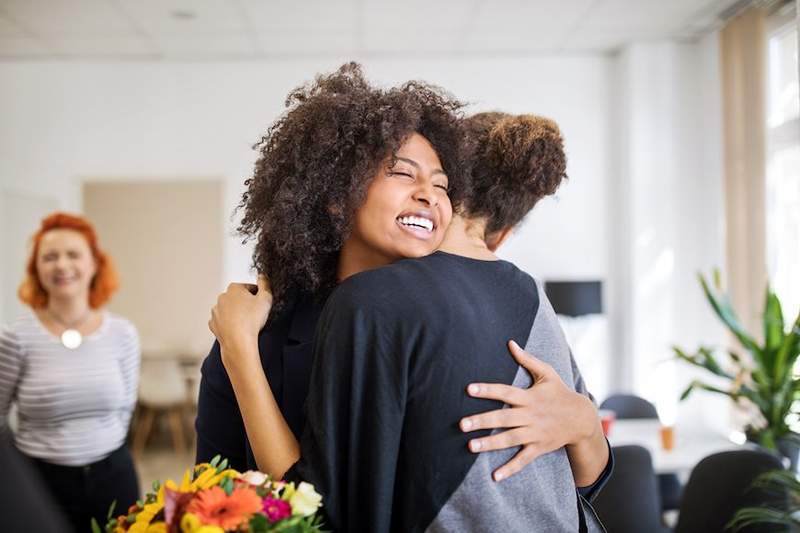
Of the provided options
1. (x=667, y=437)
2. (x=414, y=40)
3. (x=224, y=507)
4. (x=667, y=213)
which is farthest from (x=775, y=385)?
(x=414, y=40)

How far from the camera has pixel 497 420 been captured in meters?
1.15

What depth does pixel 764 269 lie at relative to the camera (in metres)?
5.13

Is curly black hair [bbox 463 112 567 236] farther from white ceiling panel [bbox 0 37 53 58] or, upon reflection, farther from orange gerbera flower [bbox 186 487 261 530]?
white ceiling panel [bbox 0 37 53 58]

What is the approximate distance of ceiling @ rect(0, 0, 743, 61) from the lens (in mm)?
5172

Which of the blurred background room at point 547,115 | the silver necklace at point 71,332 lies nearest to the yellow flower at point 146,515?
the silver necklace at point 71,332

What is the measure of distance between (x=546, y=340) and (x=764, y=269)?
446 centimetres

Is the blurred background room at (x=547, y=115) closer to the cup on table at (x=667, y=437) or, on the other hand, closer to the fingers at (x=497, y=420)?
the cup on table at (x=667, y=437)

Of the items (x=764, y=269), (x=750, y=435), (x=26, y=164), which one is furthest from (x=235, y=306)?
(x=26, y=164)

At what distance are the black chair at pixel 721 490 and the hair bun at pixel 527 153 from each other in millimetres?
1474

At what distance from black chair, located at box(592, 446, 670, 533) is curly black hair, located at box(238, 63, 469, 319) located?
1768 millimetres

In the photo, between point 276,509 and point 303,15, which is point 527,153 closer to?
point 276,509

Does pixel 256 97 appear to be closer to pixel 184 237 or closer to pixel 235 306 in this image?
pixel 184 237

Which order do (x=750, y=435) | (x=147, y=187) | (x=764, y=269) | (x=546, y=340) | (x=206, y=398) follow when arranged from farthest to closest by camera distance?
(x=147, y=187), (x=764, y=269), (x=750, y=435), (x=206, y=398), (x=546, y=340)

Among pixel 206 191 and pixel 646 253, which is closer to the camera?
pixel 646 253
